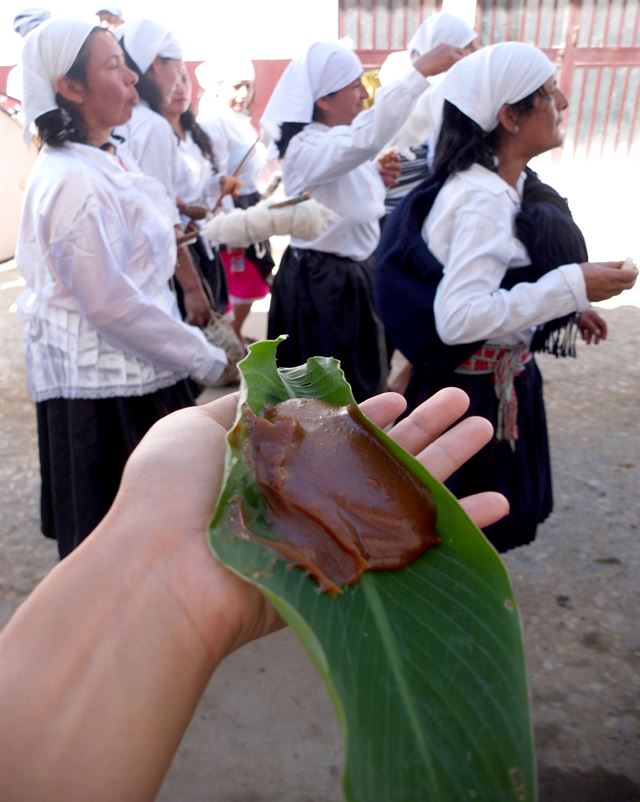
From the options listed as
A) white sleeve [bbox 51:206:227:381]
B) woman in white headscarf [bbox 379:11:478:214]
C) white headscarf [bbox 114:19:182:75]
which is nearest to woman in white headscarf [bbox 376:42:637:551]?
white sleeve [bbox 51:206:227:381]

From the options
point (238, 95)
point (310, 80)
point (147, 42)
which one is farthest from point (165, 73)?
point (238, 95)

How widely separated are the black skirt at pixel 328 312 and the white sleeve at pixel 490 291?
1277mm

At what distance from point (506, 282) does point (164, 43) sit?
228 centimetres

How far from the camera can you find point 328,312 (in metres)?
3.08

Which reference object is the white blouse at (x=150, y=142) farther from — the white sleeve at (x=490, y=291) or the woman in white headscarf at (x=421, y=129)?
the white sleeve at (x=490, y=291)

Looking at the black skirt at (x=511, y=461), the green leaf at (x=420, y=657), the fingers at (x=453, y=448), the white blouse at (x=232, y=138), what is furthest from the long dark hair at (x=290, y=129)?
the green leaf at (x=420, y=657)

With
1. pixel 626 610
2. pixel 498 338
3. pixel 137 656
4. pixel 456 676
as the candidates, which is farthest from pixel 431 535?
pixel 626 610

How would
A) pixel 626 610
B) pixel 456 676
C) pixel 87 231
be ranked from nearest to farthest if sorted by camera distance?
pixel 456 676 → pixel 87 231 → pixel 626 610

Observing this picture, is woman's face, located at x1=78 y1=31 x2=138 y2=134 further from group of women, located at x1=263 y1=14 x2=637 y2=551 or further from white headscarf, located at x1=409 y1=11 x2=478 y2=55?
white headscarf, located at x1=409 y1=11 x2=478 y2=55

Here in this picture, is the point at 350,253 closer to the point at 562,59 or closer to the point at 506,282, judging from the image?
the point at 506,282

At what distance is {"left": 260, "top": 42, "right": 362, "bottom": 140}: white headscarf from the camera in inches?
117

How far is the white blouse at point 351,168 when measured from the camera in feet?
8.65

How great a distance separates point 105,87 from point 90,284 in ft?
2.05

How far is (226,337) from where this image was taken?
2.58 m
